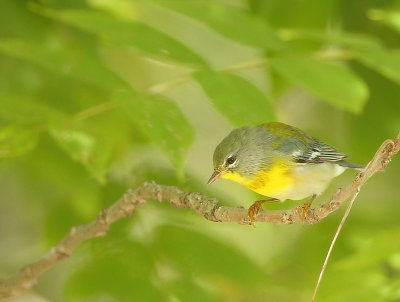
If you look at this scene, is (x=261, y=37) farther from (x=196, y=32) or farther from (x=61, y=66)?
(x=196, y=32)

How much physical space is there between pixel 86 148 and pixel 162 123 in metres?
0.31

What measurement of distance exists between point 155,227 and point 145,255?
0.14 meters

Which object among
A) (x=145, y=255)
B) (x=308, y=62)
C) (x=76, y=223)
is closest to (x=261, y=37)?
(x=308, y=62)

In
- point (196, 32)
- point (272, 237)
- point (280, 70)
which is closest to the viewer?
point (280, 70)

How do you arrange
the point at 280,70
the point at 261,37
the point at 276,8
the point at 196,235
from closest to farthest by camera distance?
1. the point at 280,70
2. the point at 261,37
3. the point at 196,235
4. the point at 276,8

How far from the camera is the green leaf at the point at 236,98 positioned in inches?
86.0

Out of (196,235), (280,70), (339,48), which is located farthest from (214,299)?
(339,48)

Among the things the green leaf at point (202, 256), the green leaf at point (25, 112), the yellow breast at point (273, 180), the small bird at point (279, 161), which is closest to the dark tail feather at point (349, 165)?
the small bird at point (279, 161)

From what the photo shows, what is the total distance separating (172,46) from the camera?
2.50 m

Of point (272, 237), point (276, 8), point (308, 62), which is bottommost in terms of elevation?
point (308, 62)

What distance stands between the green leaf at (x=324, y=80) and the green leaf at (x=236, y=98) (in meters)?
0.19

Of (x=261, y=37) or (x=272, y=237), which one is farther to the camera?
(x=272, y=237)

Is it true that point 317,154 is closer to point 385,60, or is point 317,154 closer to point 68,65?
point 385,60

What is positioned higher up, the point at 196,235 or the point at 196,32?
the point at 196,32
